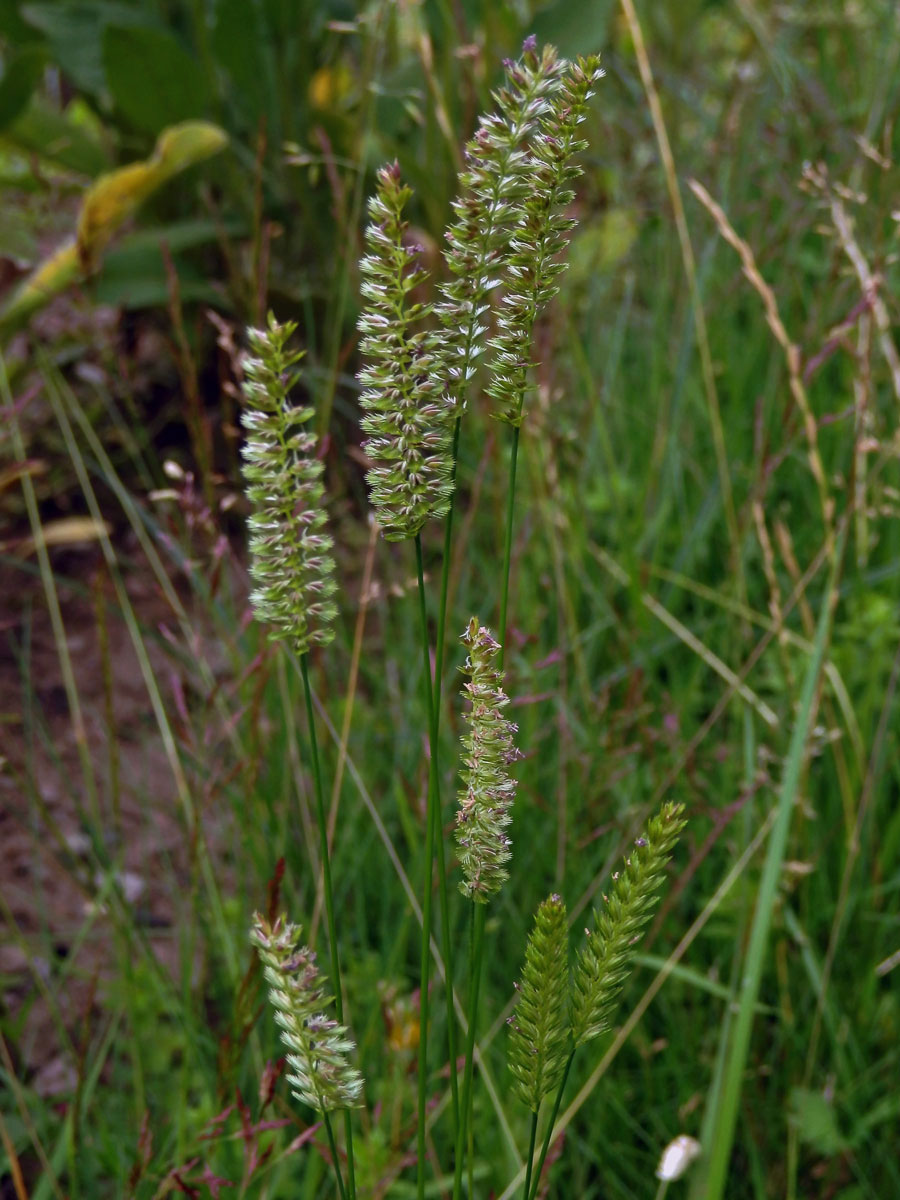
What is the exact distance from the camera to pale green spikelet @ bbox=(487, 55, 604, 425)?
570mm

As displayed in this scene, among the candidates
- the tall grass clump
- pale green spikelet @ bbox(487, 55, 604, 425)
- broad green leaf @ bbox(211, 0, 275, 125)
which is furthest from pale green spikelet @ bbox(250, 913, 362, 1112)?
broad green leaf @ bbox(211, 0, 275, 125)

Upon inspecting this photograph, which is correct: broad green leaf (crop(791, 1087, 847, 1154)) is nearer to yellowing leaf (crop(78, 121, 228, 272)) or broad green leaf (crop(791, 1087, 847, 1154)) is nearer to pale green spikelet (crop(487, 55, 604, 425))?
pale green spikelet (crop(487, 55, 604, 425))

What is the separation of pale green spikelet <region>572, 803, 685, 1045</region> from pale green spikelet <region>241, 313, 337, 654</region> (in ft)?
0.66

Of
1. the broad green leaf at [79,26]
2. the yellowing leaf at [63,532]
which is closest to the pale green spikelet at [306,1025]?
the yellowing leaf at [63,532]

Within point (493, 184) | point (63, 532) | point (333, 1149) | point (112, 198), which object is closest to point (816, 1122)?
point (333, 1149)

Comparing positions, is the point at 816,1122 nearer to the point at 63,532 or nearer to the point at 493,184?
the point at 493,184

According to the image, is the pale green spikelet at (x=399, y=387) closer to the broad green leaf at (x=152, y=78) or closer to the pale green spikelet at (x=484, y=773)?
the pale green spikelet at (x=484, y=773)

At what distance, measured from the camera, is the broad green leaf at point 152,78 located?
2.39 meters

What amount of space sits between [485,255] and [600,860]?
1.25 m

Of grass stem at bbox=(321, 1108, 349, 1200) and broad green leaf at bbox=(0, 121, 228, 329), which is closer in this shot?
grass stem at bbox=(321, 1108, 349, 1200)

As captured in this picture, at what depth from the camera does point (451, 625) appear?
2162 mm

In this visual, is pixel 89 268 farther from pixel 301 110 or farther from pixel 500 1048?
pixel 500 1048

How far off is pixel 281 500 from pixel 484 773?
178mm

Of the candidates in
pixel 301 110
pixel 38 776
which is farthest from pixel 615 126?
pixel 38 776
